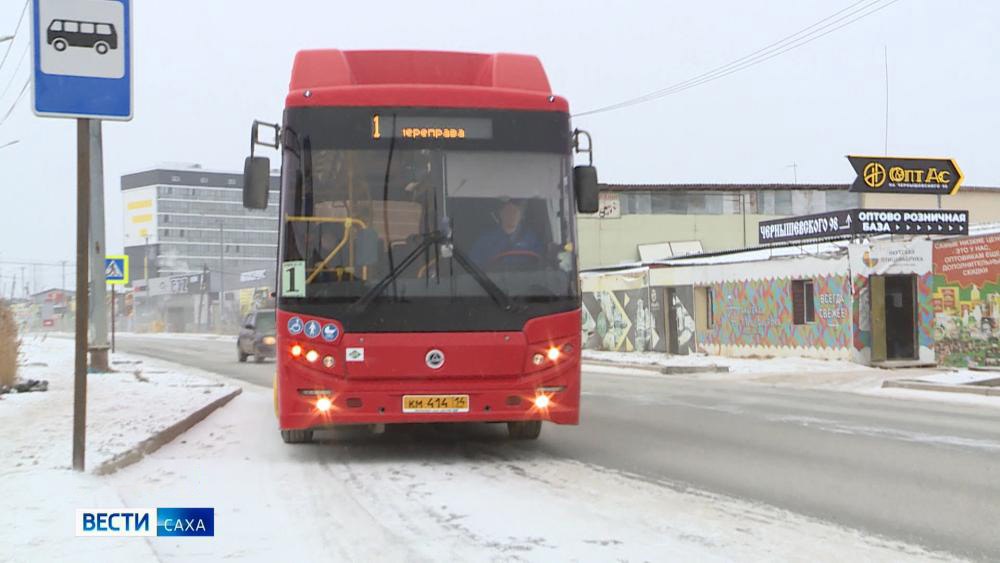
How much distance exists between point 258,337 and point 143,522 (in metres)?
25.0

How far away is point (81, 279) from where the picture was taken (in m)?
7.24

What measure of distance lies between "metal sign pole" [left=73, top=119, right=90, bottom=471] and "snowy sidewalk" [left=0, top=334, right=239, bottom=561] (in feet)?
0.92

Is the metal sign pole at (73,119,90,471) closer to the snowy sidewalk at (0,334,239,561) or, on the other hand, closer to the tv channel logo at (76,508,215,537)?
the snowy sidewalk at (0,334,239,561)

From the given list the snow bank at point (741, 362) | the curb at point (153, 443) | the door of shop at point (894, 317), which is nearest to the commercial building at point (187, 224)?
the snow bank at point (741, 362)

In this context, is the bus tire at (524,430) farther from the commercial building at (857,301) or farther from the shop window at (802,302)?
the shop window at (802,302)

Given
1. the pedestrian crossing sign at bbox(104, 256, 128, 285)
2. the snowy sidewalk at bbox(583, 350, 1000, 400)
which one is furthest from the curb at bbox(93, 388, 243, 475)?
the pedestrian crossing sign at bbox(104, 256, 128, 285)

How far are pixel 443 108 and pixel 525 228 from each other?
132 centimetres

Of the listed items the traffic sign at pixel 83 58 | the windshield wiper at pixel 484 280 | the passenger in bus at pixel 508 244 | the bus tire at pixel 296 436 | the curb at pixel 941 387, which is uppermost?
the traffic sign at pixel 83 58

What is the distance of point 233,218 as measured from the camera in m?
171

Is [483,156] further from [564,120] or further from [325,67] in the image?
[325,67]

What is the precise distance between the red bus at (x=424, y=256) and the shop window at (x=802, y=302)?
1902 cm

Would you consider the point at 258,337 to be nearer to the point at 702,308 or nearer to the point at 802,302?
the point at 702,308

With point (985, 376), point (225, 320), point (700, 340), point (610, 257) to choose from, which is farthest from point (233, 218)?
point (985, 376)

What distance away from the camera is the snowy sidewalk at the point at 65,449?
17.4ft
